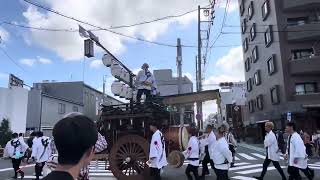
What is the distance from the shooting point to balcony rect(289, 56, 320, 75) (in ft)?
105

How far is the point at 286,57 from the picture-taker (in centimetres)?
3316

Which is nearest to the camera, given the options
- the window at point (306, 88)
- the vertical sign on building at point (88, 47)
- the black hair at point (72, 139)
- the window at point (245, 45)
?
the black hair at point (72, 139)

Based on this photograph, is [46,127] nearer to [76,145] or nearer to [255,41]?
[255,41]

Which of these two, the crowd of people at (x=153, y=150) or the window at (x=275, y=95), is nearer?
the crowd of people at (x=153, y=150)

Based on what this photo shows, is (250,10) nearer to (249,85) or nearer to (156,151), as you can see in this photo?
(249,85)

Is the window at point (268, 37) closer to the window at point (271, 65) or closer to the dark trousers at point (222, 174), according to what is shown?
the window at point (271, 65)

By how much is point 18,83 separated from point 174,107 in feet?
94.1

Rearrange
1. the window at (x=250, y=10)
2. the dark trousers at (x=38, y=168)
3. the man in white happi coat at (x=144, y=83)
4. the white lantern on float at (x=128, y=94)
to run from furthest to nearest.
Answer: the window at (x=250, y=10) < the white lantern on float at (x=128, y=94) < the dark trousers at (x=38, y=168) < the man in white happi coat at (x=144, y=83)

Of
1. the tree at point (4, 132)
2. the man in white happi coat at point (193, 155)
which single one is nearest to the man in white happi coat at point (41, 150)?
the man in white happi coat at point (193, 155)

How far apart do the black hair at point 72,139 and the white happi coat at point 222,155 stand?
280 inches

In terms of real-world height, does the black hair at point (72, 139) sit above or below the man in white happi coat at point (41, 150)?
above

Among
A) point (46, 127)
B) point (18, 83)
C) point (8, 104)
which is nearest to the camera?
point (8, 104)

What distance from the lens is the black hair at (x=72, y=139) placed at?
7.51 feet

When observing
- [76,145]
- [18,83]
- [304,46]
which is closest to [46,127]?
[18,83]
